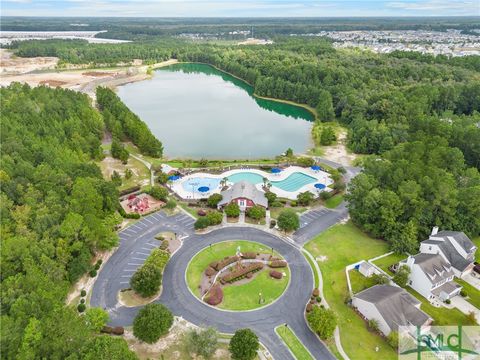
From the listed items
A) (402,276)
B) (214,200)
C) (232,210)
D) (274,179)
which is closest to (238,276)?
(232,210)

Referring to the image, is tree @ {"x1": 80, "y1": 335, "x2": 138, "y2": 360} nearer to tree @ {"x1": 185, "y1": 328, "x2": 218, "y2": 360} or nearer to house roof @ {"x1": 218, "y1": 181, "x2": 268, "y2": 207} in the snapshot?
tree @ {"x1": 185, "y1": 328, "x2": 218, "y2": 360}

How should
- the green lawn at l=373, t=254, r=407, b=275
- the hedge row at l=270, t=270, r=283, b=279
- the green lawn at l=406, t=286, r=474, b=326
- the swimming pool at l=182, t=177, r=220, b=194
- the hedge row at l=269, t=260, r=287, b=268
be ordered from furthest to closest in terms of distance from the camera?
1. the swimming pool at l=182, t=177, r=220, b=194
2. the green lawn at l=373, t=254, r=407, b=275
3. the hedge row at l=269, t=260, r=287, b=268
4. the hedge row at l=270, t=270, r=283, b=279
5. the green lawn at l=406, t=286, r=474, b=326

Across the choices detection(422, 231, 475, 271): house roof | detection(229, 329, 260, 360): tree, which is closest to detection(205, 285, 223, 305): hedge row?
detection(229, 329, 260, 360): tree

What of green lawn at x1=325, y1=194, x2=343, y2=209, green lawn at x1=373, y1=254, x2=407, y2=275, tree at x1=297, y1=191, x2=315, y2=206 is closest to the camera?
green lawn at x1=373, y1=254, x2=407, y2=275

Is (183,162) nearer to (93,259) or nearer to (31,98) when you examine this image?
(93,259)

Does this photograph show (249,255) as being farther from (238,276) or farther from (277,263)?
(238,276)
